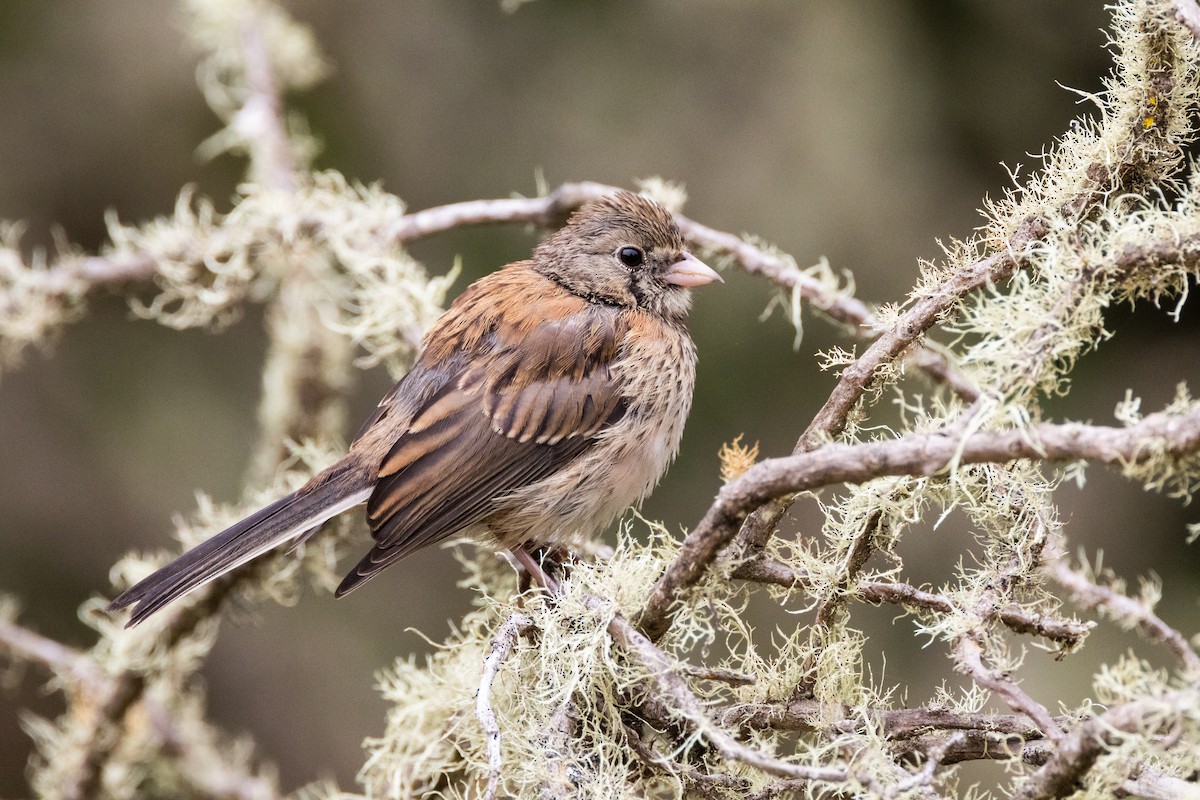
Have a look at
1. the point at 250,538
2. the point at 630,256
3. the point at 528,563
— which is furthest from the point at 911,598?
the point at 630,256

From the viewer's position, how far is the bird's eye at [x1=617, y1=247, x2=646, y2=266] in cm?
317

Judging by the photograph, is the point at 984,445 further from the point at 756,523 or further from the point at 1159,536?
the point at 1159,536

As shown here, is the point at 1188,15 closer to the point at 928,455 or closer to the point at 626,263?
the point at 928,455

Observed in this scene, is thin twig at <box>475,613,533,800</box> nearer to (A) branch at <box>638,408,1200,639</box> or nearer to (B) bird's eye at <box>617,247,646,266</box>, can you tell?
(A) branch at <box>638,408,1200,639</box>

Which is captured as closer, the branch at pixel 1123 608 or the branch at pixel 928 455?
the branch at pixel 928 455

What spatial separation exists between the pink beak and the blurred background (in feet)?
2.53

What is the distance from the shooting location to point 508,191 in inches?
177

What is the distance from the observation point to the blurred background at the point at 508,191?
12.1ft

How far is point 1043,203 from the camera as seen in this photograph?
1.71 meters

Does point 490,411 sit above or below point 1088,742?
above

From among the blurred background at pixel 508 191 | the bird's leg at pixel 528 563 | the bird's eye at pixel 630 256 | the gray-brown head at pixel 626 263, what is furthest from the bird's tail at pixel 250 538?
the bird's eye at pixel 630 256

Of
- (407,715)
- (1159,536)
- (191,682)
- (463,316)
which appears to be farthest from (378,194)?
(191,682)

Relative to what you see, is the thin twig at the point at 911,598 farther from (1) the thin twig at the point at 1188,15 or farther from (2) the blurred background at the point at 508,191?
(2) the blurred background at the point at 508,191

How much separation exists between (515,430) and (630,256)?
2.20 ft
